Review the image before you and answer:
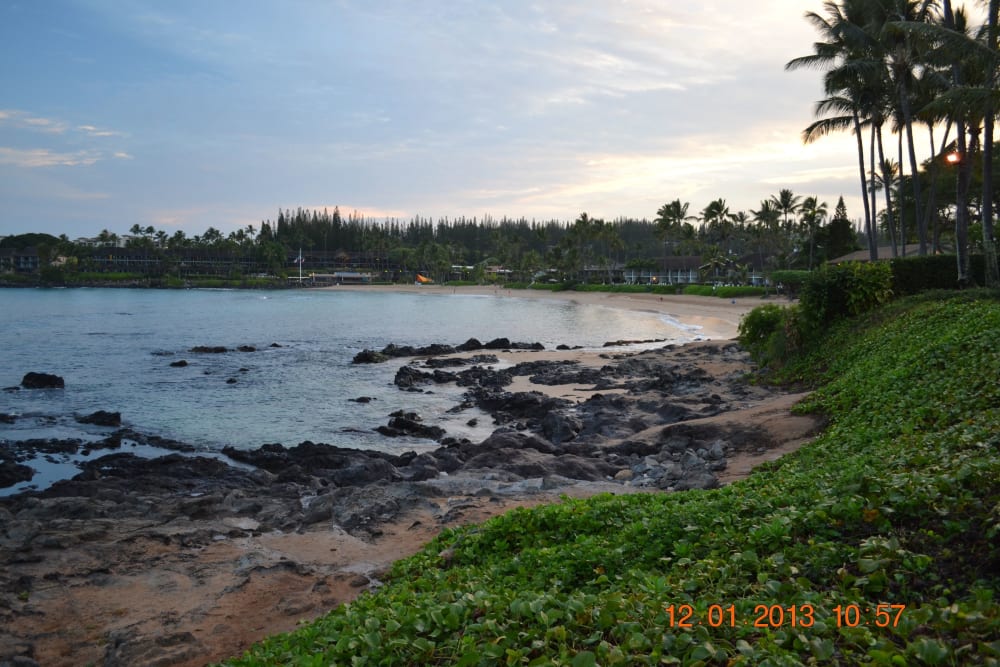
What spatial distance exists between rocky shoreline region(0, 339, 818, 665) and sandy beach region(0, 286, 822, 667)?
0.03 meters

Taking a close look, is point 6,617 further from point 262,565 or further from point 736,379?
point 736,379

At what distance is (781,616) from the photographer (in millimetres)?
4562

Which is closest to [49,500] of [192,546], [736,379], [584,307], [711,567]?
[192,546]

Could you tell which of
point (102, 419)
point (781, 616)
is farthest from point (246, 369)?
point (781, 616)

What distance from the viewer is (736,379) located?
22125 mm

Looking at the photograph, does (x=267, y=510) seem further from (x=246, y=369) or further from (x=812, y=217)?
(x=812, y=217)

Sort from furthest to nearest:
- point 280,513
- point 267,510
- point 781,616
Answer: point 267,510 → point 280,513 → point 781,616

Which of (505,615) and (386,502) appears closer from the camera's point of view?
(505,615)

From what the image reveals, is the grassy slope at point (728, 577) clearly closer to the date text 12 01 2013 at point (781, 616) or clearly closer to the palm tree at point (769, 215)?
the date text 12 01 2013 at point (781, 616)

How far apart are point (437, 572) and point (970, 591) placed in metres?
4.79

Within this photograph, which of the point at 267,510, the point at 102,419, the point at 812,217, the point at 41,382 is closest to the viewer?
the point at 267,510

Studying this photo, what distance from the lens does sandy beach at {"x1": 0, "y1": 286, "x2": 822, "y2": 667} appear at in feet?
24.8

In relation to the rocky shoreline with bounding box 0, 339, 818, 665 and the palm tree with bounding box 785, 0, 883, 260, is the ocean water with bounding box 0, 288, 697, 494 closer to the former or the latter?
the rocky shoreline with bounding box 0, 339, 818, 665

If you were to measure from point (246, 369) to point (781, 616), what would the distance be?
31.8 meters
